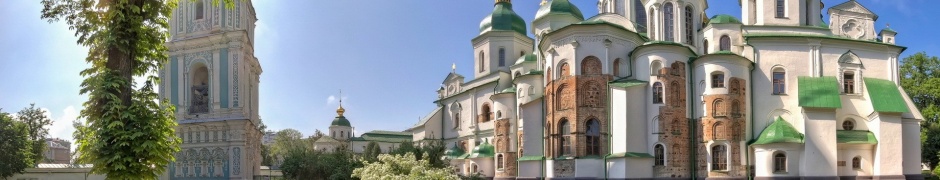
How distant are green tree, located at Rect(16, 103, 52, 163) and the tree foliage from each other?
127 feet

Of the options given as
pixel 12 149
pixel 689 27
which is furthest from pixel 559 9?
pixel 12 149

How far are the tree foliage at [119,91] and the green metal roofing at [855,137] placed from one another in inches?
1086

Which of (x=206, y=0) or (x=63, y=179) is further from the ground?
(x=206, y=0)

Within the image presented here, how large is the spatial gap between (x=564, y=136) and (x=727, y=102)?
21.9 ft

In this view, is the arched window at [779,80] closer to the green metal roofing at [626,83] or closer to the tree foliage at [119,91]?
the green metal roofing at [626,83]

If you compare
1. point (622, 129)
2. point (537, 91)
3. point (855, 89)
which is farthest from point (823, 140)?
point (537, 91)

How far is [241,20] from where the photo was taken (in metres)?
36.6

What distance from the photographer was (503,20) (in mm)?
46938

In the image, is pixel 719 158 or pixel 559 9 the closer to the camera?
pixel 719 158

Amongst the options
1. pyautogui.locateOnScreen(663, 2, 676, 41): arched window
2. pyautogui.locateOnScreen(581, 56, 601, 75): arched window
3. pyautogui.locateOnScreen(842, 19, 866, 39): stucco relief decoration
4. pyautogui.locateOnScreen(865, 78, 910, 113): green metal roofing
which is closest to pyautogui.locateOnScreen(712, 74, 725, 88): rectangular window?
pyautogui.locateOnScreen(663, 2, 676, 41): arched window

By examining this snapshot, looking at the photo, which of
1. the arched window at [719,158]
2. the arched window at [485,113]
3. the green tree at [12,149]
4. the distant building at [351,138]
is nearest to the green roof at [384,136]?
the distant building at [351,138]

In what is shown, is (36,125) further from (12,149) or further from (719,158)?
(719,158)

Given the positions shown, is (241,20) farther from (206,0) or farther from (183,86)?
(183,86)

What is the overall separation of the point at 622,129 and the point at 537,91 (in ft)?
21.7
